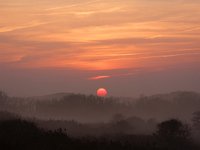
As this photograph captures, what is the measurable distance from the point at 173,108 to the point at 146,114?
19.5 metres

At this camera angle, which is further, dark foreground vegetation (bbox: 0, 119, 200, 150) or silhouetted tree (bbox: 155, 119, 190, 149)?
silhouetted tree (bbox: 155, 119, 190, 149)

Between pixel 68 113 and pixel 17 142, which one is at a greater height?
pixel 17 142

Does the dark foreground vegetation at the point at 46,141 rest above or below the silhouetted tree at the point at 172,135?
above

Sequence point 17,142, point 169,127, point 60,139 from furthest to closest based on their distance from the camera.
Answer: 1. point 169,127
2. point 60,139
3. point 17,142

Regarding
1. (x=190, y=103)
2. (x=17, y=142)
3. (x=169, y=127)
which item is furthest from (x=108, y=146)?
(x=190, y=103)

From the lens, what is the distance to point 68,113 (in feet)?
437

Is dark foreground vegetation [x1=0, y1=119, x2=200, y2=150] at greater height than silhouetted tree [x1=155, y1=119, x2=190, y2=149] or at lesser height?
greater

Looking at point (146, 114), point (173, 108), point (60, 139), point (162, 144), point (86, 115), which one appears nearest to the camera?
point (60, 139)

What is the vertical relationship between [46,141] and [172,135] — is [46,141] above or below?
above

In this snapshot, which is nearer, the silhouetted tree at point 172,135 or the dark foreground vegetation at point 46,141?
the dark foreground vegetation at point 46,141

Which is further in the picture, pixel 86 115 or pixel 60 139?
pixel 86 115

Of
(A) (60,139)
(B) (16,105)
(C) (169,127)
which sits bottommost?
(B) (16,105)

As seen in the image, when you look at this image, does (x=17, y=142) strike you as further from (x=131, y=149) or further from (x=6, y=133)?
(x=131, y=149)

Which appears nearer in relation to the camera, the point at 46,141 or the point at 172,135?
the point at 46,141
